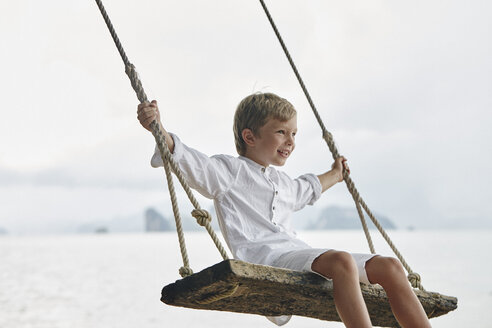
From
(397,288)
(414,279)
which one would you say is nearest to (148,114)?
(397,288)

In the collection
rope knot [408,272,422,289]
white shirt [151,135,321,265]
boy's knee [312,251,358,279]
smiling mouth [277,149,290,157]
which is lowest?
boy's knee [312,251,358,279]

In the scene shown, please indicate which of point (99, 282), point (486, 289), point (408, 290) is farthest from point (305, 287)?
point (99, 282)

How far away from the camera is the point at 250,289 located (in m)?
1.57

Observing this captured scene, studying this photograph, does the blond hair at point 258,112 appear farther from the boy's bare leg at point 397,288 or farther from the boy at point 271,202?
the boy's bare leg at point 397,288

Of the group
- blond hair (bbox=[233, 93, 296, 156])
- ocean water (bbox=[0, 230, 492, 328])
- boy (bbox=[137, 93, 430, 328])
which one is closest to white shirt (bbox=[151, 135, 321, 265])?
boy (bbox=[137, 93, 430, 328])

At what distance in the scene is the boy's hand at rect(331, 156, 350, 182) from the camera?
91.5 inches

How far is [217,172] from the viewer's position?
6.32 feet

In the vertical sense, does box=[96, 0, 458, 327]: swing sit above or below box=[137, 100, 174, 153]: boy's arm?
below

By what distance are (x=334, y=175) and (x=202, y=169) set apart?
599 mm

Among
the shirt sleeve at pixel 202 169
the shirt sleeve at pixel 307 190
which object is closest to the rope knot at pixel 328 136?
the shirt sleeve at pixel 307 190

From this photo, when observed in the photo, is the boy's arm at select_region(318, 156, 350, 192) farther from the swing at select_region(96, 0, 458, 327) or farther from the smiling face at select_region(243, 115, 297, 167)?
the swing at select_region(96, 0, 458, 327)

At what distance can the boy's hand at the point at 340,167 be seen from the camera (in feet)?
7.63

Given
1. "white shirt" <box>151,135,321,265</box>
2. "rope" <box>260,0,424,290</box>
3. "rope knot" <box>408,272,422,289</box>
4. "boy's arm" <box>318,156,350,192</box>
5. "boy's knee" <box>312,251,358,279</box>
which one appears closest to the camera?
"boy's knee" <box>312,251,358,279</box>

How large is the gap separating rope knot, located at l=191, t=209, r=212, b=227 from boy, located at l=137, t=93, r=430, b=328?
5.7 inches
